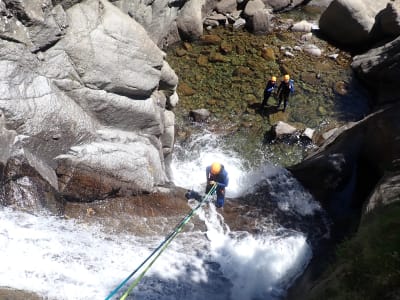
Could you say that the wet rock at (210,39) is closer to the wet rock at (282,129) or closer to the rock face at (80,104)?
the wet rock at (282,129)

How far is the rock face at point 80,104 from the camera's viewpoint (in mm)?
10234

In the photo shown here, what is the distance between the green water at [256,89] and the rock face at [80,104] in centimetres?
357

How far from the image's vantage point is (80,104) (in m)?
11.7

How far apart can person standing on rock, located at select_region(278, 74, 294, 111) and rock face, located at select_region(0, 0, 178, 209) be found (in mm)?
5358

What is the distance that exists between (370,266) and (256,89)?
1198cm

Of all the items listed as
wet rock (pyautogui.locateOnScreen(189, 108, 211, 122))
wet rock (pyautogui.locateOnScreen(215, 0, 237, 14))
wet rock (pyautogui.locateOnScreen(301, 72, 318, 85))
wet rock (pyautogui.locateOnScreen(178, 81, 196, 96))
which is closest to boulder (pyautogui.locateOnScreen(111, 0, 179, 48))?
wet rock (pyautogui.locateOnScreen(178, 81, 196, 96))

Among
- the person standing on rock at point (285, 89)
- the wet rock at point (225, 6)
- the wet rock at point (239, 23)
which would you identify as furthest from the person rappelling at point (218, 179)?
the wet rock at point (225, 6)

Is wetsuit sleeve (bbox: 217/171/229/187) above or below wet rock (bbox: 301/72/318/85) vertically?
above

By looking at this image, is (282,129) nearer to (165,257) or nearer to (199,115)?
(199,115)

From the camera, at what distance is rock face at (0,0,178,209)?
10.2 meters

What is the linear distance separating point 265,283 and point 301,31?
14873 millimetres

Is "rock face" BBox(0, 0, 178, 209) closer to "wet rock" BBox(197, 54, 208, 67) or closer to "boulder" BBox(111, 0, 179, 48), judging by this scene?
"boulder" BBox(111, 0, 179, 48)

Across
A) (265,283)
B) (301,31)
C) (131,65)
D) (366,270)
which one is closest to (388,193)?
(366,270)

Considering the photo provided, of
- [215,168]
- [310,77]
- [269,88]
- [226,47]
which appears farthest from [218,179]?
[226,47]
